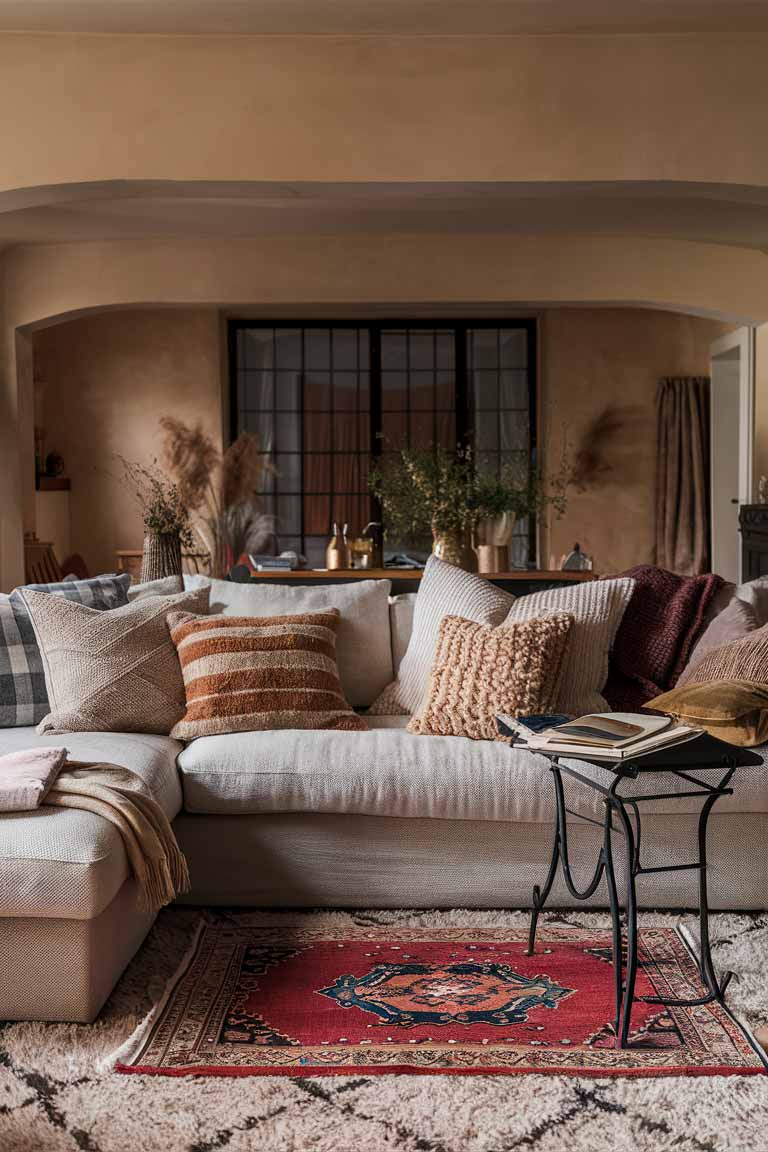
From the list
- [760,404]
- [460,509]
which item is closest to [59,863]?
[460,509]

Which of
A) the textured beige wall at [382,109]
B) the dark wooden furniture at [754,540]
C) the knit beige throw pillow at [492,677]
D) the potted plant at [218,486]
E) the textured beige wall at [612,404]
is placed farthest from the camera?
the textured beige wall at [612,404]

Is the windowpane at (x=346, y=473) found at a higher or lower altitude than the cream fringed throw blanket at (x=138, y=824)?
higher

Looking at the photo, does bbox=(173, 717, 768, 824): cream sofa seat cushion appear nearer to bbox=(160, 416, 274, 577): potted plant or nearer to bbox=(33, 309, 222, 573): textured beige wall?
bbox=(160, 416, 274, 577): potted plant

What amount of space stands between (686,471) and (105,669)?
7826mm

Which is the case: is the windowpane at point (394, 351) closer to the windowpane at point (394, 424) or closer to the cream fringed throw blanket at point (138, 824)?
the windowpane at point (394, 424)

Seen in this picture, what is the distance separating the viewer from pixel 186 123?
5066mm

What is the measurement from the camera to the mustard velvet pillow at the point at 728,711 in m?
3.20

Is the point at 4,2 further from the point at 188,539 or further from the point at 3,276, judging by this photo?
the point at 3,276

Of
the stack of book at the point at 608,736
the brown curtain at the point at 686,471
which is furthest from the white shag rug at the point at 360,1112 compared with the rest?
the brown curtain at the point at 686,471

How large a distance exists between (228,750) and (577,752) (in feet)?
3.85

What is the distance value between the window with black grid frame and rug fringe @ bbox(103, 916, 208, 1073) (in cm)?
808

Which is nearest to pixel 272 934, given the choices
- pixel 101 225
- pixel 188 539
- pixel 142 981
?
pixel 142 981

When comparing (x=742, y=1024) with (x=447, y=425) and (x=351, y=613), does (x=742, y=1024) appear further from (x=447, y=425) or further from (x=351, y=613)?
(x=447, y=425)

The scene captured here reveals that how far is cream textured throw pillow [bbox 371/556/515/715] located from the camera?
397cm
